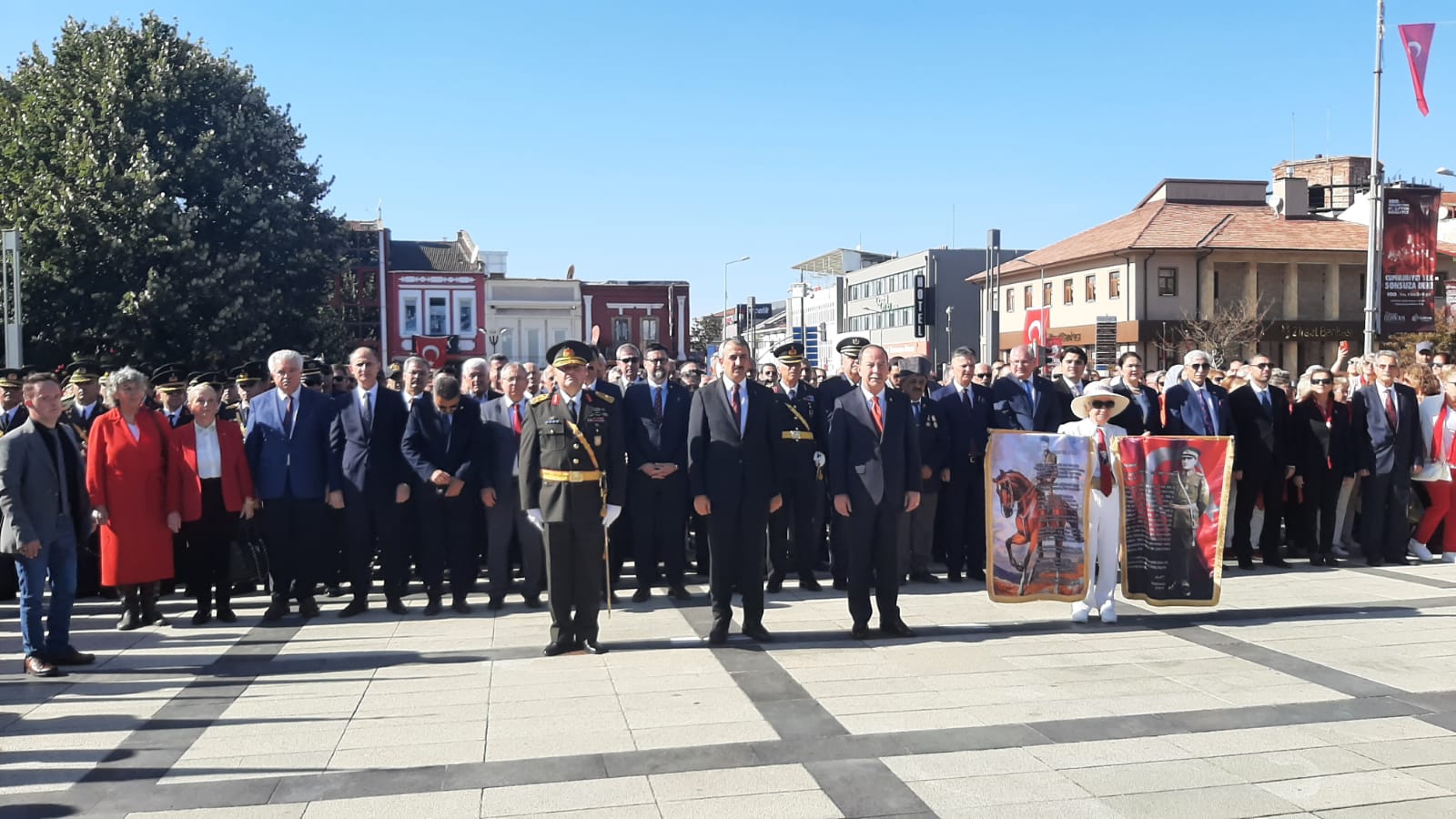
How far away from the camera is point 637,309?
64.3 metres

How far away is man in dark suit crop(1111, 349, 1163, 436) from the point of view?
9.94 meters

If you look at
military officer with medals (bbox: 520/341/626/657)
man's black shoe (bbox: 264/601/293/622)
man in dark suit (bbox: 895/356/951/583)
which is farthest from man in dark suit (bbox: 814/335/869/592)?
man's black shoe (bbox: 264/601/293/622)

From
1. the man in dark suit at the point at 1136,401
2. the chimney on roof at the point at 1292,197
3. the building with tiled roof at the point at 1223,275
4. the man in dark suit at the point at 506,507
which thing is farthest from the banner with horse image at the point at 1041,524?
the chimney on roof at the point at 1292,197

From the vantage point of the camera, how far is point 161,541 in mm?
8352

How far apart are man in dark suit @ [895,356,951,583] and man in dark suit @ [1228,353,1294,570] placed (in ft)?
9.64

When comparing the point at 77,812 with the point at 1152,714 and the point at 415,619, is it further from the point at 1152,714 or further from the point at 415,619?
the point at 1152,714

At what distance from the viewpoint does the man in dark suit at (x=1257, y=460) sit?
1054cm

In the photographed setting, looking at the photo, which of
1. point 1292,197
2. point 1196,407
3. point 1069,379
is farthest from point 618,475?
point 1292,197

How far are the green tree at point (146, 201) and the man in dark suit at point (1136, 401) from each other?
21.7 metres

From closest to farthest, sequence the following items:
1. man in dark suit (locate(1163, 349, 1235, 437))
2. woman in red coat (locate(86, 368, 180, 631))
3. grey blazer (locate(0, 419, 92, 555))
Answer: grey blazer (locate(0, 419, 92, 555)) < woman in red coat (locate(86, 368, 180, 631)) < man in dark suit (locate(1163, 349, 1235, 437))

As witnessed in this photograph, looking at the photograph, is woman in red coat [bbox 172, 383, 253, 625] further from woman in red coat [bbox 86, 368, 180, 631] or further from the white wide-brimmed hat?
the white wide-brimmed hat

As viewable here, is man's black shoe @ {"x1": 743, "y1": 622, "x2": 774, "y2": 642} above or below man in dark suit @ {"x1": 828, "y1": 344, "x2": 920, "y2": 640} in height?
below

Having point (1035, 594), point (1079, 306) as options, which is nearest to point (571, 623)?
point (1035, 594)

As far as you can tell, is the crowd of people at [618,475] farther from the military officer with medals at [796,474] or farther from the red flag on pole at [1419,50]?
the red flag on pole at [1419,50]
